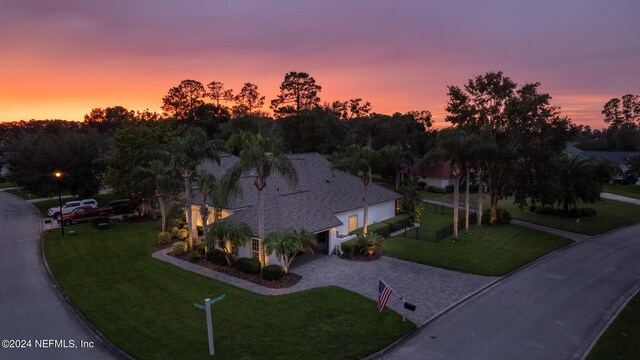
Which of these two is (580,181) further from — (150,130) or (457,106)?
(150,130)

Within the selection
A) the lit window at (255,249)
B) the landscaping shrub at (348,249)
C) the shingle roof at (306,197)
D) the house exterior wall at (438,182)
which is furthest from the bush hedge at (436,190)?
the lit window at (255,249)

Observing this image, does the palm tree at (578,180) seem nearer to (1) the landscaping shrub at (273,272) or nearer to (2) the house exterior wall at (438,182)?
(2) the house exterior wall at (438,182)

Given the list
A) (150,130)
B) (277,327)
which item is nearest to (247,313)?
(277,327)

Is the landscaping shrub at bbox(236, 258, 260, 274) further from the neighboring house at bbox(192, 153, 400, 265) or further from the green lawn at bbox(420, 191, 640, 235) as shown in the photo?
the green lawn at bbox(420, 191, 640, 235)

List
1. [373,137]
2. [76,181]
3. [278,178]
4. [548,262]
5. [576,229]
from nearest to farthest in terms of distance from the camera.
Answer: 1. [548,262]
2. [278,178]
3. [576,229]
4. [76,181]
5. [373,137]

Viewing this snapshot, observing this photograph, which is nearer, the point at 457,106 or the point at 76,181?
the point at 457,106

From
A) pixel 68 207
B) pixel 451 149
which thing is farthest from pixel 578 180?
pixel 68 207

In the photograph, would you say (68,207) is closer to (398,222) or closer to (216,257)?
(216,257)
